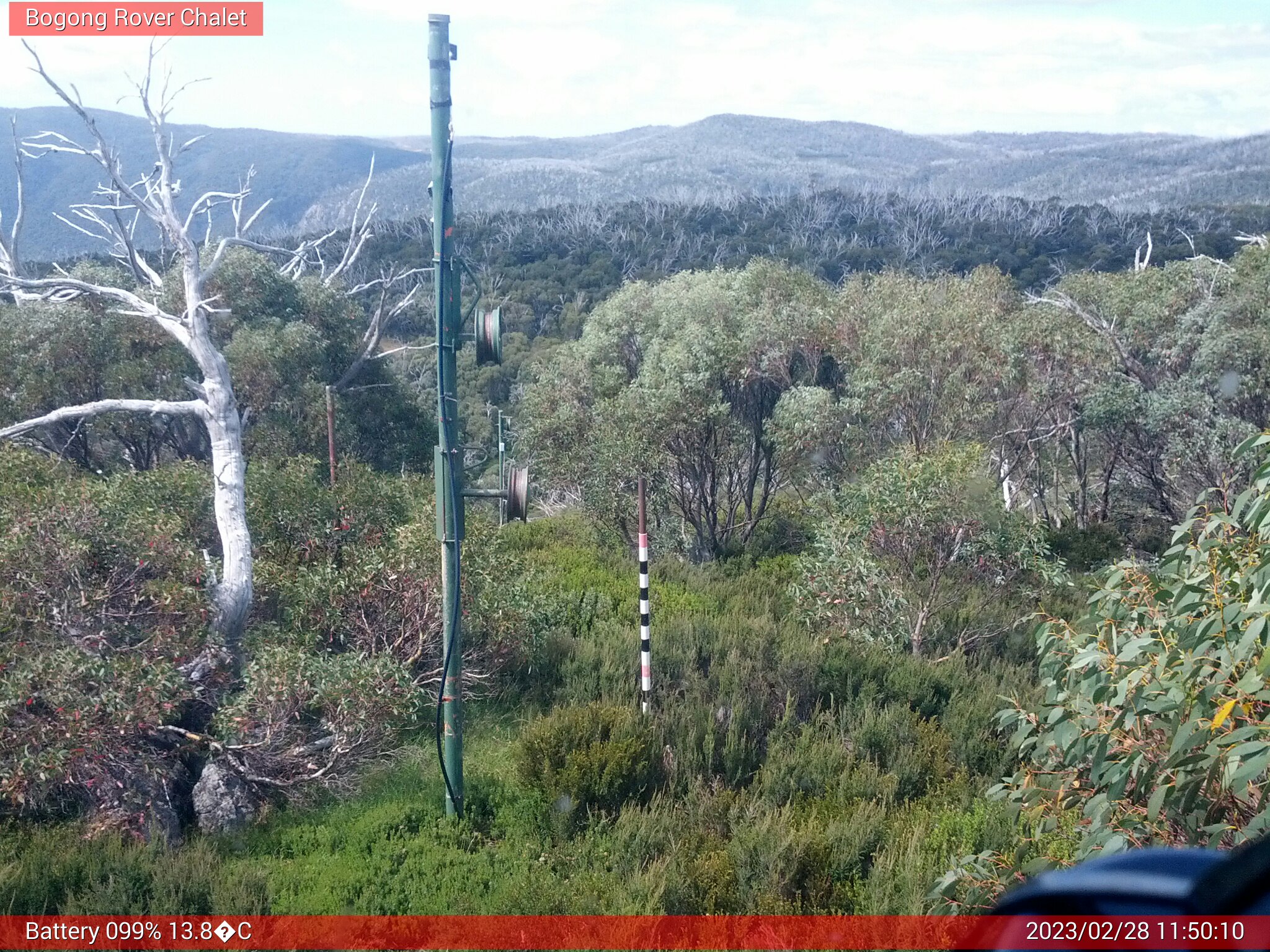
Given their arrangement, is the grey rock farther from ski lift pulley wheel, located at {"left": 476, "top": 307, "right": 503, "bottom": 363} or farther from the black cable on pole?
ski lift pulley wheel, located at {"left": 476, "top": 307, "right": 503, "bottom": 363}

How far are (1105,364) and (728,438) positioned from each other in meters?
6.57

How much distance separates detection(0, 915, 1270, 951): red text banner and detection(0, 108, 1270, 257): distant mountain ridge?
4256cm

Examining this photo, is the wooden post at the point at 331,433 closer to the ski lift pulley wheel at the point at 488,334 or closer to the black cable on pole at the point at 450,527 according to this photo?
the black cable on pole at the point at 450,527

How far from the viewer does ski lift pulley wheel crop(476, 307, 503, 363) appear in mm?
5883

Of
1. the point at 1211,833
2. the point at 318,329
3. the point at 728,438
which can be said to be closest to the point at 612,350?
the point at 728,438

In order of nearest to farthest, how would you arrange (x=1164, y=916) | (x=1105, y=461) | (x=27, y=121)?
(x=1164, y=916), (x=1105, y=461), (x=27, y=121)

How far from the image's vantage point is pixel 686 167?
103 m

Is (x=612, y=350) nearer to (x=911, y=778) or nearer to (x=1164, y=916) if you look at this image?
(x=911, y=778)

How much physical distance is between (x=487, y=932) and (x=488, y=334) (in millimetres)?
3405

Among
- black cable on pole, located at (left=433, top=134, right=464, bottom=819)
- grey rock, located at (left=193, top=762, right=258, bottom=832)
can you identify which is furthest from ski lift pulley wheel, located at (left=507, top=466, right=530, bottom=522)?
grey rock, located at (left=193, top=762, right=258, bottom=832)

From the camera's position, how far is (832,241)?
48125mm

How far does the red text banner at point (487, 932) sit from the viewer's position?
4.70 m

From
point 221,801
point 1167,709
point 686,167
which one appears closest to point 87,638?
point 221,801

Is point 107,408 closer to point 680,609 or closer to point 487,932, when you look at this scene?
point 487,932
